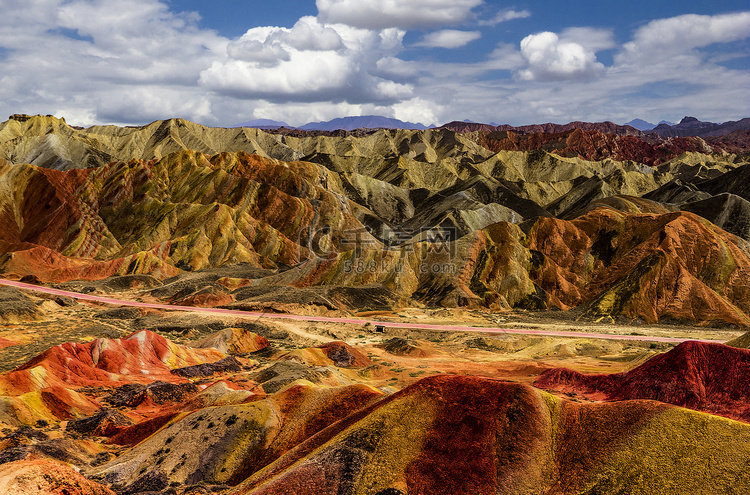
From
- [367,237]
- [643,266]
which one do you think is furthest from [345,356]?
[367,237]

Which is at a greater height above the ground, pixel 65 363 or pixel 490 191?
→ pixel 490 191

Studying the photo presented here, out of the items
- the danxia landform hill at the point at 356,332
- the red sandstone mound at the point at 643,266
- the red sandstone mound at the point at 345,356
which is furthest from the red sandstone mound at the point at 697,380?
the red sandstone mound at the point at 643,266

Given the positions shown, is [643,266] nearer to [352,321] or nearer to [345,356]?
[352,321]

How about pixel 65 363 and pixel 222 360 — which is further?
pixel 222 360

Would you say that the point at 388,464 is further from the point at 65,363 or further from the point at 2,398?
the point at 65,363

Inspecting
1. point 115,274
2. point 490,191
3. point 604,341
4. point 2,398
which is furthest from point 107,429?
point 490,191

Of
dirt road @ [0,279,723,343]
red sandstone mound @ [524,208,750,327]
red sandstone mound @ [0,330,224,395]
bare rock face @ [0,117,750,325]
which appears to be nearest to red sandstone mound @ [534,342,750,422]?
dirt road @ [0,279,723,343]

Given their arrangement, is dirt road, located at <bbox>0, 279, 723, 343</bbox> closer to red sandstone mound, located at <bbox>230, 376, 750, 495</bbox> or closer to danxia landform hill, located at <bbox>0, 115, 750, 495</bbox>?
danxia landform hill, located at <bbox>0, 115, 750, 495</bbox>
